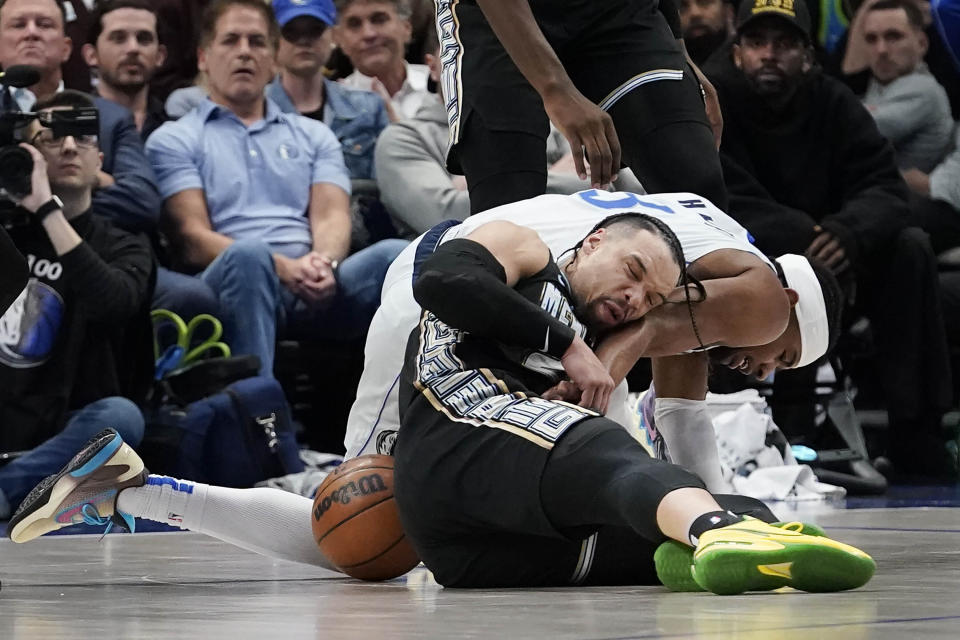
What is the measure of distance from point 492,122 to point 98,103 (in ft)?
9.71

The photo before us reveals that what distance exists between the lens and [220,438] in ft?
18.1

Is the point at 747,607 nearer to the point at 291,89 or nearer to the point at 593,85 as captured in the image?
the point at 593,85

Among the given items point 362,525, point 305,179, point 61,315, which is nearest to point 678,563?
point 362,525

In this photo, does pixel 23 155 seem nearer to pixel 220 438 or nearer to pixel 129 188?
pixel 129 188

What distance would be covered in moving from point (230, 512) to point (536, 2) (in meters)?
1.33

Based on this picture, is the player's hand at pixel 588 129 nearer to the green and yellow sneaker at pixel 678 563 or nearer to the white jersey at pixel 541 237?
the white jersey at pixel 541 237

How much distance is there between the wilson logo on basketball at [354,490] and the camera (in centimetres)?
320

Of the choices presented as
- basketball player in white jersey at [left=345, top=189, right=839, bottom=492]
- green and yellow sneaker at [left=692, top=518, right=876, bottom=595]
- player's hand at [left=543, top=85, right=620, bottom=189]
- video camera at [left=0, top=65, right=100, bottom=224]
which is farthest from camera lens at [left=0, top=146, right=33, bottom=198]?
green and yellow sneaker at [left=692, top=518, right=876, bottom=595]

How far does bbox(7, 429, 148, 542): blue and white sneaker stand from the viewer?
3.21m

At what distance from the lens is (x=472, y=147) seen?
3.53m

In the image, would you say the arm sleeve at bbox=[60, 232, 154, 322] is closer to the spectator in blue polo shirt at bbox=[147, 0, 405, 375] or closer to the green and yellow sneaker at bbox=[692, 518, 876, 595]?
the spectator in blue polo shirt at bbox=[147, 0, 405, 375]

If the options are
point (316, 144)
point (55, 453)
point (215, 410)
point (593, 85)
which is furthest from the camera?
point (316, 144)

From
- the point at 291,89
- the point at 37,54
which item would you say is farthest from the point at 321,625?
the point at 291,89

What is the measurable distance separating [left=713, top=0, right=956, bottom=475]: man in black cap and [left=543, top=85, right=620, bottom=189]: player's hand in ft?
10.4
